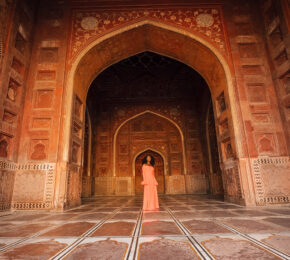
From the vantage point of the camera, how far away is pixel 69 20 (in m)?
6.09

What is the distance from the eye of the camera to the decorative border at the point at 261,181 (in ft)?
14.7

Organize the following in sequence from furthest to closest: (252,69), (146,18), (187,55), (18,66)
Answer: (187,55)
(146,18)
(252,69)
(18,66)

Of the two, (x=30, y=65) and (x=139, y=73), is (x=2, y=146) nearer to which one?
(x=30, y=65)

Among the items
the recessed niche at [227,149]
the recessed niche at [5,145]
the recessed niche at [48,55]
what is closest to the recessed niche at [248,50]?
the recessed niche at [227,149]

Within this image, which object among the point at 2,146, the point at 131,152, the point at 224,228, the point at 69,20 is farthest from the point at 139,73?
the point at 224,228

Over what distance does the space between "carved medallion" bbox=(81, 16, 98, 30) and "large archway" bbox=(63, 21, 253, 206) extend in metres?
0.58

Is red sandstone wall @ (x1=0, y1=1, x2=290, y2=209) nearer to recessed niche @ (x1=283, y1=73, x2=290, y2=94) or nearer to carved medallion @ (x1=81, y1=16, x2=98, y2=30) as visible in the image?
recessed niche @ (x1=283, y1=73, x2=290, y2=94)

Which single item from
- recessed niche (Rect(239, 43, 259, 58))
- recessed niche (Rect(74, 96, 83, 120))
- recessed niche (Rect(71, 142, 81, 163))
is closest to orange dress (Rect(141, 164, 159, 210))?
recessed niche (Rect(71, 142, 81, 163))

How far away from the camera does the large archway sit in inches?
202

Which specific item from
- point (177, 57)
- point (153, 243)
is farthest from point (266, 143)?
point (153, 243)

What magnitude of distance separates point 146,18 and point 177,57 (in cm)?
165

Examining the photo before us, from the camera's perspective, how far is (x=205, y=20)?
6.08 metres

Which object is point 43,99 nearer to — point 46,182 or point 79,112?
point 79,112

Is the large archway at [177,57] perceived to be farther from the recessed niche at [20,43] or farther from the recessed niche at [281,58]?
the recessed niche at [20,43]
